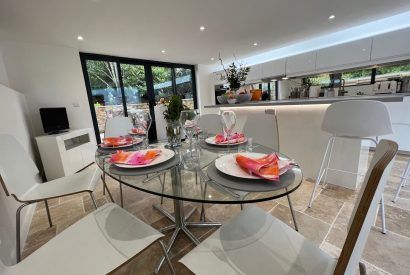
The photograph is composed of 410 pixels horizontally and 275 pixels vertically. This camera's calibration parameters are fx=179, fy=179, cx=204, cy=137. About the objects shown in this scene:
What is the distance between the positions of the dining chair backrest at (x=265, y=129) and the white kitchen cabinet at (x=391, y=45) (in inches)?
132

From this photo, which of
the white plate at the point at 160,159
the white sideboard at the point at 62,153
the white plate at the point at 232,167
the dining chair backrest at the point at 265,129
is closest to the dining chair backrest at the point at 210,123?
the dining chair backrest at the point at 265,129

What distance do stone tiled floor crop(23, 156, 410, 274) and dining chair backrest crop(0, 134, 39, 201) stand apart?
602mm

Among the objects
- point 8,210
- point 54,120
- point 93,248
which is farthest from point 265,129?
point 54,120

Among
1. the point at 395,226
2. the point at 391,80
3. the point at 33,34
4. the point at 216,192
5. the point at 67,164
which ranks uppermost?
the point at 33,34

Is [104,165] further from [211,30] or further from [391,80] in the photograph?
[391,80]

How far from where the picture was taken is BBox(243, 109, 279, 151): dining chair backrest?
155 cm

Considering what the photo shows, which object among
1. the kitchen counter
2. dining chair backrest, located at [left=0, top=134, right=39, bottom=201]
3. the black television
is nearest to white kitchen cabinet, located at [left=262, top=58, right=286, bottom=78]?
the kitchen counter

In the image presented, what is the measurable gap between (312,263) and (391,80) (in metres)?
4.50

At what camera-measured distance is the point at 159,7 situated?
2.36m

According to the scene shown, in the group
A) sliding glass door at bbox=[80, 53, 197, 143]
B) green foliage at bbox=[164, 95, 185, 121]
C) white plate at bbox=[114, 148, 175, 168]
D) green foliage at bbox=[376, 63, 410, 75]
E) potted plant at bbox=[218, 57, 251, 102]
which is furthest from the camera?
sliding glass door at bbox=[80, 53, 197, 143]

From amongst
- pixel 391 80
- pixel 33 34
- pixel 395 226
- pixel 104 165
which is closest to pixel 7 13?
pixel 33 34

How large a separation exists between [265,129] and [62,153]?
2960 mm

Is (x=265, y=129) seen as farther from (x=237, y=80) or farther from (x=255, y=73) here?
(x=255, y=73)

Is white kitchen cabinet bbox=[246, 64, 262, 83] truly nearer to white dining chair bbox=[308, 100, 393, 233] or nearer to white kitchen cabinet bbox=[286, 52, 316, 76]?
white kitchen cabinet bbox=[286, 52, 316, 76]
